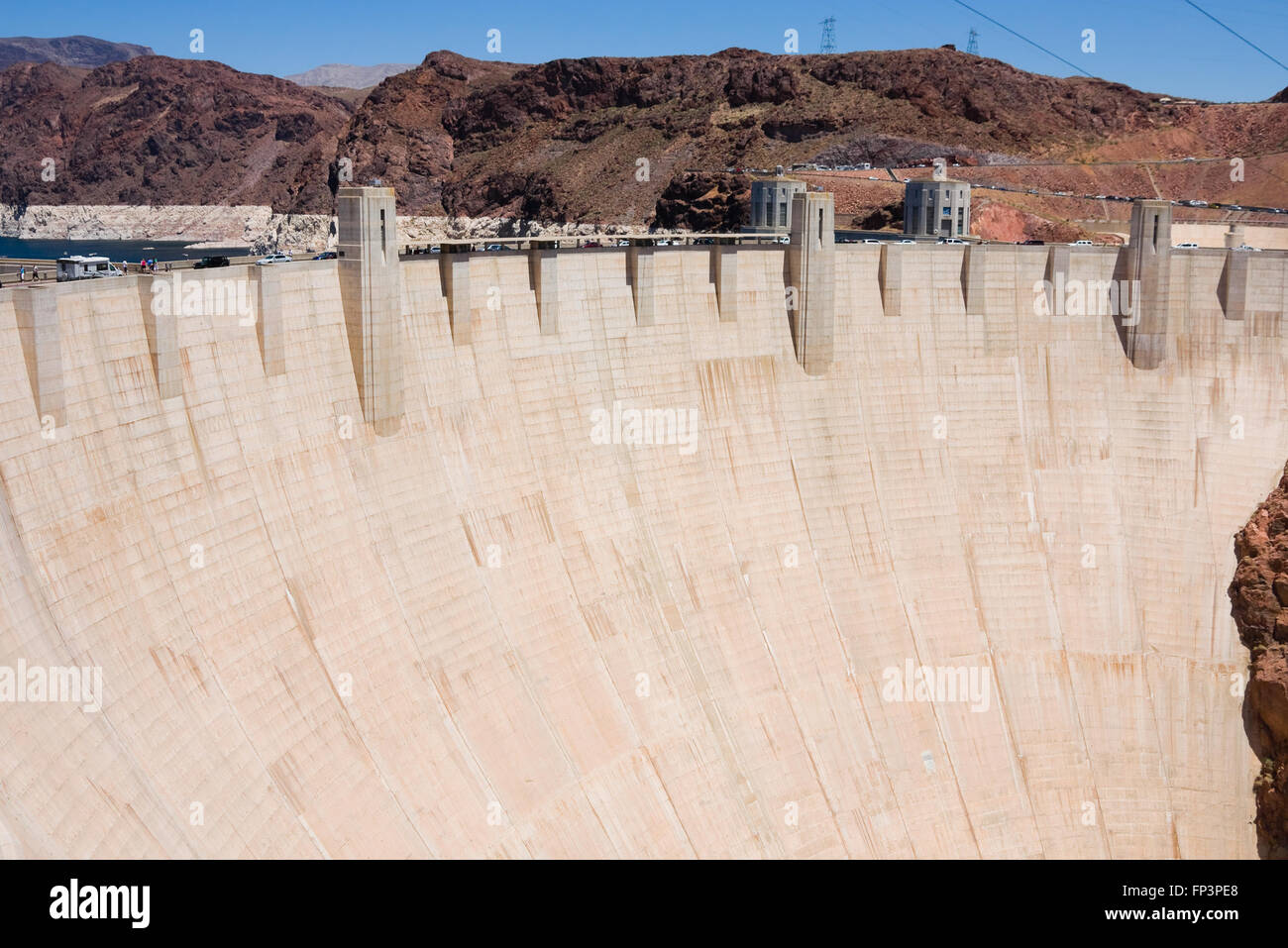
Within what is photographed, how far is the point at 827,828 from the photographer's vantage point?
25.0 meters

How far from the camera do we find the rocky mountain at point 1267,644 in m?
25.6

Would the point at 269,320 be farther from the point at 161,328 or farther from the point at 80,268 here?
the point at 80,268

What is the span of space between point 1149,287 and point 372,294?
18586mm

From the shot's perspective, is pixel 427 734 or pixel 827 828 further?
pixel 827 828

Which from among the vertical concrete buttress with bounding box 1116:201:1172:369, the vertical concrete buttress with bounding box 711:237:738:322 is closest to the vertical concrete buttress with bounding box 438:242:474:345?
the vertical concrete buttress with bounding box 711:237:738:322

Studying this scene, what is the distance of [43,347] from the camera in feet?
53.4

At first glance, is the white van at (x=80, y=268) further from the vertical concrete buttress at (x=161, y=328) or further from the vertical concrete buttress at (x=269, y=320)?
the vertical concrete buttress at (x=269, y=320)

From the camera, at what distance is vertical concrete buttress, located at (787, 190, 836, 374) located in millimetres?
28562

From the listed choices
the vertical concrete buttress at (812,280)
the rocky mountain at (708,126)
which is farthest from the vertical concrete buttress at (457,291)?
the rocky mountain at (708,126)

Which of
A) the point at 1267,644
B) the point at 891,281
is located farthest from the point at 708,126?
the point at 1267,644

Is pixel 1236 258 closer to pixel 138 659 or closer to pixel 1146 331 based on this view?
pixel 1146 331

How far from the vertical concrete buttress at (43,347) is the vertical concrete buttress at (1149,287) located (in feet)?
77.3
